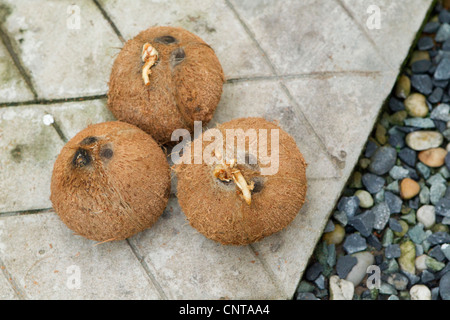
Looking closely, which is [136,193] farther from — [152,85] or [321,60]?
[321,60]

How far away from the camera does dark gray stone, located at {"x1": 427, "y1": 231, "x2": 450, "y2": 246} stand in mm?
3451

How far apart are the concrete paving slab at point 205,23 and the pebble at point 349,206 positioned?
1.12 meters

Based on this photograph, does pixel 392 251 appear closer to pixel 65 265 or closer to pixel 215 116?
pixel 215 116

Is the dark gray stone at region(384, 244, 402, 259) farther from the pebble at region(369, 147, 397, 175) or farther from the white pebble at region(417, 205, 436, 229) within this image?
the pebble at region(369, 147, 397, 175)

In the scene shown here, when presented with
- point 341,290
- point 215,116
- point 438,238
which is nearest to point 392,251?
point 438,238

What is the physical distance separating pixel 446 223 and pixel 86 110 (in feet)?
9.10

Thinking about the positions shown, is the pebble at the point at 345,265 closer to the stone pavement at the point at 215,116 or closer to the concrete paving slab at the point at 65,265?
the stone pavement at the point at 215,116

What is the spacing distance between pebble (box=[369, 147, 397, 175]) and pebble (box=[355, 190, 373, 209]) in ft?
0.63

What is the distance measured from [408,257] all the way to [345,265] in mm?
476

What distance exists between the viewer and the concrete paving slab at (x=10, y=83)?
358cm

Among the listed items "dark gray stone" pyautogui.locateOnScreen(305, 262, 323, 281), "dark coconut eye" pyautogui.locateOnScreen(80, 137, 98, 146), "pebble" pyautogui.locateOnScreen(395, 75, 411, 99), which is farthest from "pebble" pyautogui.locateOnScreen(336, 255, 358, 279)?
"dark coconut eye" pyautogui.locateOnScreen(80, 137, 98, 146)

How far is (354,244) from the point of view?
11.3 ft

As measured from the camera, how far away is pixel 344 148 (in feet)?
11.4
